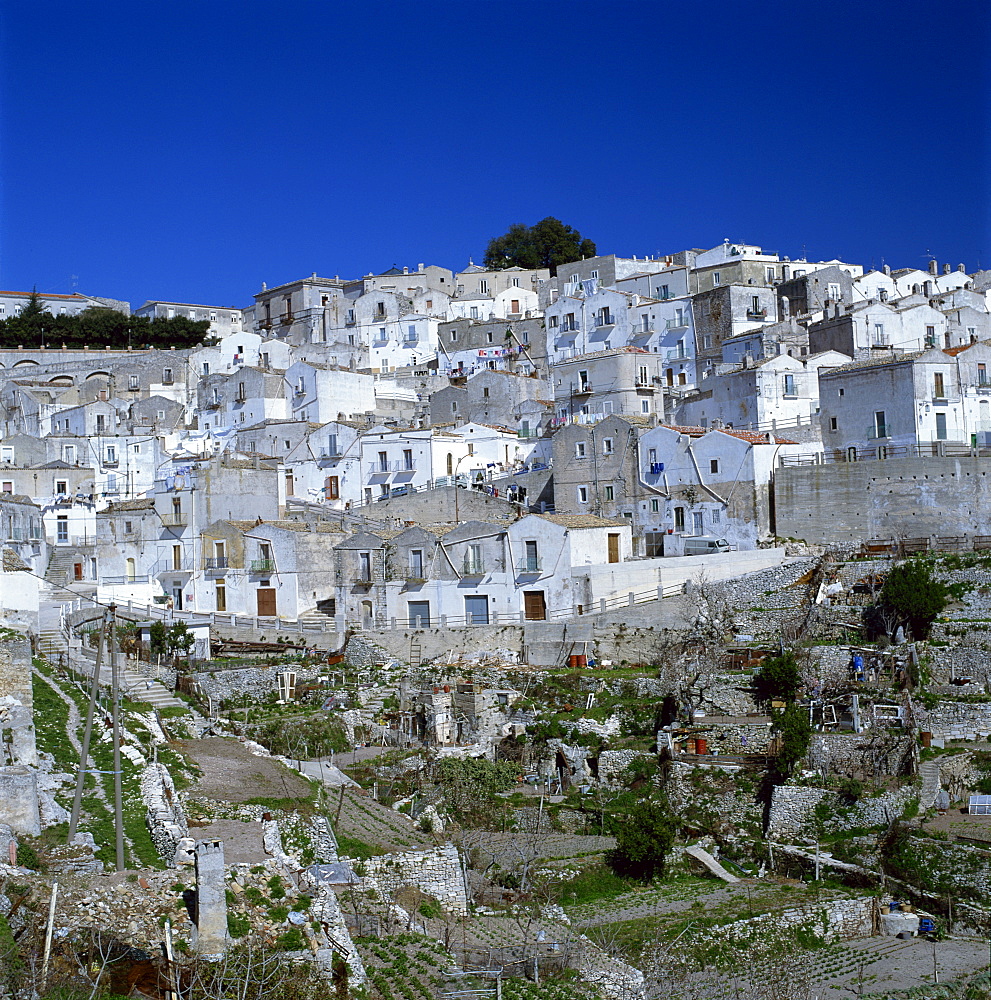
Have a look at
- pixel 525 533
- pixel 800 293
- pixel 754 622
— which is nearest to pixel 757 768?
pixel 754 622

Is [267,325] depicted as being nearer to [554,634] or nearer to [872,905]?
[554,634]

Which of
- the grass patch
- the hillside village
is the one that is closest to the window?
the hillside village

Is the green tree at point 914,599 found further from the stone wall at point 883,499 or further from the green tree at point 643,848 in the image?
the green tree at point 643,848

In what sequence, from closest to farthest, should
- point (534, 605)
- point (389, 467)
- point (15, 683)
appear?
point (15, 683) < point (534, 605) < point (389, 467)

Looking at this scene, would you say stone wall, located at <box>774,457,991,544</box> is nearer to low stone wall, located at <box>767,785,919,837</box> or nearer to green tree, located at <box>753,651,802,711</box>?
green tree, located at <box>753,651,802,711</box>

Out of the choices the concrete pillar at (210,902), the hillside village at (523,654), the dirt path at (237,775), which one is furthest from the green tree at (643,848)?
the concrete pillar at (210,902)

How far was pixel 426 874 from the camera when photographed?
20.2 metres

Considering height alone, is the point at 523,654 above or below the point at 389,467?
below

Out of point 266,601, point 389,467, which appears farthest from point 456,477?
point 266,601

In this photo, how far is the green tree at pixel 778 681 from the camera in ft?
105

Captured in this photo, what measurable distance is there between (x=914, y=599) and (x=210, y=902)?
80.1ft

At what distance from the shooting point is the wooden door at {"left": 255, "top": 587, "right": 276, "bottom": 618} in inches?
1810

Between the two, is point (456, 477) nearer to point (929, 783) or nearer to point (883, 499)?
point (883, 499)

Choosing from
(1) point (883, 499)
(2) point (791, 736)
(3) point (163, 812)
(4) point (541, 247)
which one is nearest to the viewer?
(3) point (163, 812)
